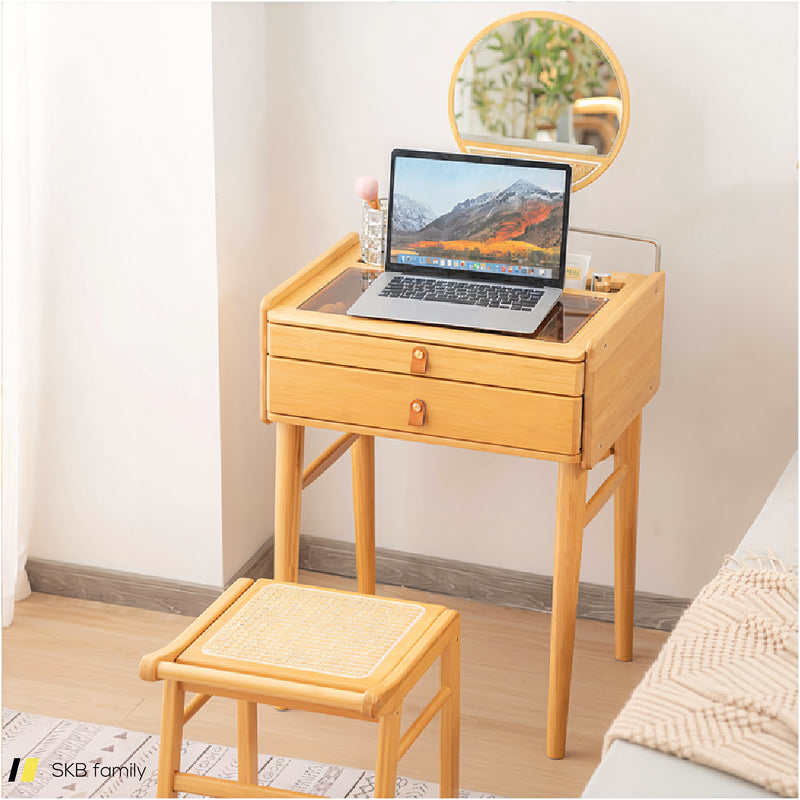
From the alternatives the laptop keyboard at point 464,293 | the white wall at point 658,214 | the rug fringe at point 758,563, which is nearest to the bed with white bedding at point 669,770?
the rug fringe at point 758,563

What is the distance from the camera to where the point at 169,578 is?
8.43 ft

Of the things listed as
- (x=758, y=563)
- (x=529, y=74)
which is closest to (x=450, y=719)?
(x=758, y=563)

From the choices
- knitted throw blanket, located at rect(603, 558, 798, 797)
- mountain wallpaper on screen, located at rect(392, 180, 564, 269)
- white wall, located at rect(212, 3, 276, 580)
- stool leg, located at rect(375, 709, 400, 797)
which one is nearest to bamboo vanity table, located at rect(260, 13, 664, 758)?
mountain wallpaper on screen, located at rect(392, 180, 564, 269)

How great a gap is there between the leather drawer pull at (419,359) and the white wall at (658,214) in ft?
2.00

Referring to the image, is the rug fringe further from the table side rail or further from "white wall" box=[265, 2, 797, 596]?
"white wall" box=[265, 2, 797, 596]

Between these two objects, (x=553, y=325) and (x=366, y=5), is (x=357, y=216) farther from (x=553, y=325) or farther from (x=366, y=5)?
(x=553, y=325)

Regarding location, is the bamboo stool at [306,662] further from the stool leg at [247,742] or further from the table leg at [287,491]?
the table leg at [287,491]

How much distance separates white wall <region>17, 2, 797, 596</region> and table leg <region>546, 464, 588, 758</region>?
531mm

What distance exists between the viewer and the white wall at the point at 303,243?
88.8 inches

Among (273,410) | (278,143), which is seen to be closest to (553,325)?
(273,410)

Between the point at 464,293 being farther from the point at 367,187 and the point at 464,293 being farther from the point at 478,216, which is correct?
the point at 367,187

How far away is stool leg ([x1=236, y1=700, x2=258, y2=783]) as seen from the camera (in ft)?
5.75

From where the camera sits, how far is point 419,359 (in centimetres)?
194

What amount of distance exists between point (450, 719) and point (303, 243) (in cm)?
118
